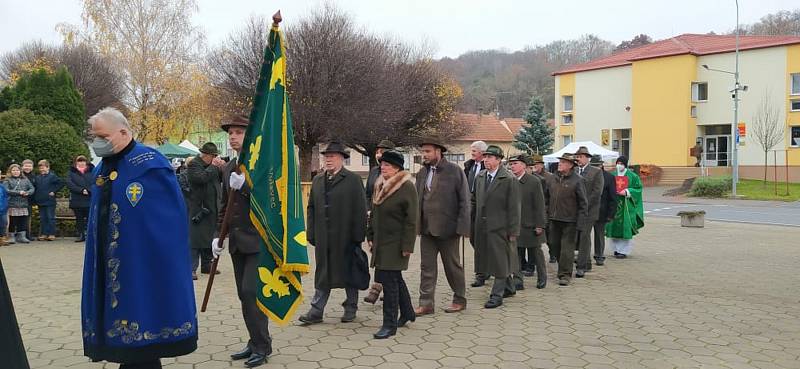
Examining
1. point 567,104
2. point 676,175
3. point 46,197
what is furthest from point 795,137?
point 46,197

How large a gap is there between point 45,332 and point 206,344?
173 centimetres

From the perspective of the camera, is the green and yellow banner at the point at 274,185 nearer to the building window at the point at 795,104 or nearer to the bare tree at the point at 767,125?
the bare tree at the point at 767,125

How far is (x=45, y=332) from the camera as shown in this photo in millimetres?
6113

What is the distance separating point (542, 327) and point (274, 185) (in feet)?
10.5

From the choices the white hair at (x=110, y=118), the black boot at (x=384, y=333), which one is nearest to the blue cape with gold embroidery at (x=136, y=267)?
the white hair at (x=110, y=118)

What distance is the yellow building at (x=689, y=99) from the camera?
39.6 m

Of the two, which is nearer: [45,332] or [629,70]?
[45,332]

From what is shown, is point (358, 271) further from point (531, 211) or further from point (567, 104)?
point (567, 104)

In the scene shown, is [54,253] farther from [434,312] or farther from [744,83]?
[744,83]

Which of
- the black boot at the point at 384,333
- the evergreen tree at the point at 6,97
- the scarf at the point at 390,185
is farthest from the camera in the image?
the evergreen tree at the point at 6,97

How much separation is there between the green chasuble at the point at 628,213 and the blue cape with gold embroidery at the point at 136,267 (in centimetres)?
884

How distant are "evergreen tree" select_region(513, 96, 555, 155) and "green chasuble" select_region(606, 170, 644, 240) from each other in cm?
3562

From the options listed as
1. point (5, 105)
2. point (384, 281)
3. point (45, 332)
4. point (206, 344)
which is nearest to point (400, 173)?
point (384, 281)

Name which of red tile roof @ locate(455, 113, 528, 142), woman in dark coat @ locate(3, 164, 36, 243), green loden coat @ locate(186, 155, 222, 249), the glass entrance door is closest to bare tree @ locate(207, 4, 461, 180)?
woman in dark coat @ locate(3, 164, 36, 243)
